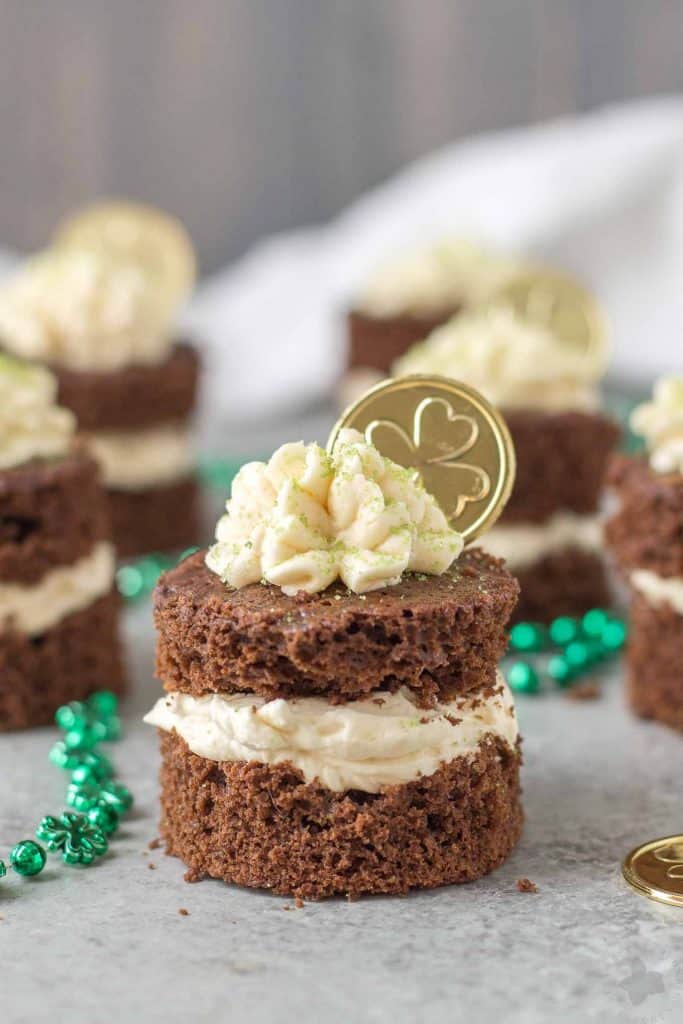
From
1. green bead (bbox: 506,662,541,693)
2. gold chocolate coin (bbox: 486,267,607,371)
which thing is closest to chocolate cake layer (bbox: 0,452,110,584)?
green bead (bbox: 506,662,541,693)

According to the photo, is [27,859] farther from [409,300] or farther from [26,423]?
[409,300]

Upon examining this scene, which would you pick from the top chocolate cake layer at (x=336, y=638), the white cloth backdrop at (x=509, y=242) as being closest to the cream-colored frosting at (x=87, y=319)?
the white cloth backdrop at (x=509, y=242)

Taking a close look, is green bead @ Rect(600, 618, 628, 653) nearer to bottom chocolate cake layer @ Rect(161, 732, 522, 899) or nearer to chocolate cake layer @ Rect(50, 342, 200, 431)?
bottom chocolate cake layer @ Rect(161, 732, 522, 899)

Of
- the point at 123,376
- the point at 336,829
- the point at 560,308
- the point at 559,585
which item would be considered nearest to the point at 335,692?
the point at 336,829

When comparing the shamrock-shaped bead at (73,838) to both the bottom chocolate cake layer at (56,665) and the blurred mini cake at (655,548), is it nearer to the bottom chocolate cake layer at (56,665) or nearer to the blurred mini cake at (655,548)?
the bottom chocolate cake layer at (56,665)

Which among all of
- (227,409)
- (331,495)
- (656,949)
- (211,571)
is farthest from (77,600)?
(227,409)

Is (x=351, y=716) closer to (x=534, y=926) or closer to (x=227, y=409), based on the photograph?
(x=534, y=926)
